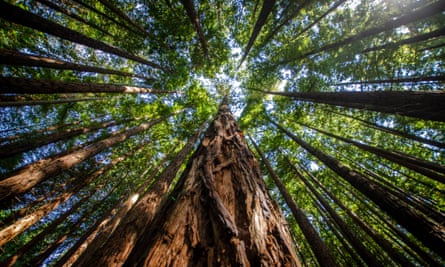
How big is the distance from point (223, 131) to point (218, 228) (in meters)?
2.75

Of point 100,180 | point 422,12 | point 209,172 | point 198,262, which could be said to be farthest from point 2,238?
point 422,12

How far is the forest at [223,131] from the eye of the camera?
1938 mm

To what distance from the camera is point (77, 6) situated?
8148 mm

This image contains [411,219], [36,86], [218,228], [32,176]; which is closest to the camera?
[218,228]

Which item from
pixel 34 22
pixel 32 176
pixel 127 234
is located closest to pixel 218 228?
pixel 127 234

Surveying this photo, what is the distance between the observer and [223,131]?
159 inches

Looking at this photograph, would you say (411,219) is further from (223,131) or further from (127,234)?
(127,234)

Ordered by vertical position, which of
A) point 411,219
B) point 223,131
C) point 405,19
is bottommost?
point 411,219

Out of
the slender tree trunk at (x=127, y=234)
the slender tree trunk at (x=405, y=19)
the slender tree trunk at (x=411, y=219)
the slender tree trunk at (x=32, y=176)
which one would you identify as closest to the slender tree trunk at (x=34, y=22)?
the slender tree trunk at (x=32, y=176)

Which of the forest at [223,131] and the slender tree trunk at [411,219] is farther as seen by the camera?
the slender tree trunk at [411,219]

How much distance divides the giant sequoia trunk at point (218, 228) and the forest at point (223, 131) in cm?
1

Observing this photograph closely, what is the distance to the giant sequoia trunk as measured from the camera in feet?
3.99

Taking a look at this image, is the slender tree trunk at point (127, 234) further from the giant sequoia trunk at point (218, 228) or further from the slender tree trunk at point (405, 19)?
the slender tree trunk at point (405, 19)

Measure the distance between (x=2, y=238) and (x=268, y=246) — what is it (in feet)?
28.0
